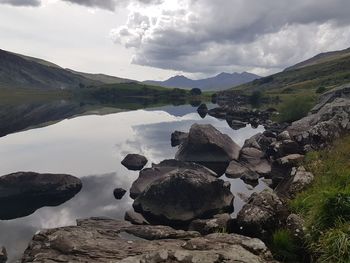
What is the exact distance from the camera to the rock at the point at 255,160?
144ft

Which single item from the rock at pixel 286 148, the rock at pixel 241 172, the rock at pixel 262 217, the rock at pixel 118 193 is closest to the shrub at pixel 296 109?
the rock at pixel 286 148

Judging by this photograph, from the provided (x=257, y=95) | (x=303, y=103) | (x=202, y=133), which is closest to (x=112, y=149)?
(x=202, y=133)

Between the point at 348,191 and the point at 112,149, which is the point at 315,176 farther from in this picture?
the point at 112,149

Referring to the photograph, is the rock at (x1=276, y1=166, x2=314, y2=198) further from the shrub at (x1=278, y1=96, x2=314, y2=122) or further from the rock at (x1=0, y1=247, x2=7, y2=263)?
the shrub at (x1=278, y1=96, x2=314, y2=122)

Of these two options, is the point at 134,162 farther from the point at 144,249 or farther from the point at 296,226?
the point at 296,226

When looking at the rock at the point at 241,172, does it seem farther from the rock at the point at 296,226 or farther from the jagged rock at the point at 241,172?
the rock at the point at 296,226

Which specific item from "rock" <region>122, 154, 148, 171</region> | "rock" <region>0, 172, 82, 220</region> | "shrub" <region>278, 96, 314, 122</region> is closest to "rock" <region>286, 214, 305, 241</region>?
"rock" <region>0, 172, 82, 220</region>

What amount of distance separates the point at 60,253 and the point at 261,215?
9.59 metres

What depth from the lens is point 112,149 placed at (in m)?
62.0

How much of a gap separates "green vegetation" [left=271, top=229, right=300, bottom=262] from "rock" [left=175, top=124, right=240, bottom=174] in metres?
32.6

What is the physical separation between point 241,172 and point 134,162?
13.3 m

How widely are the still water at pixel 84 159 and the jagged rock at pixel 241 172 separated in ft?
3.87

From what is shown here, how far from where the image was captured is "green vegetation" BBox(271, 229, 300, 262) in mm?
16427

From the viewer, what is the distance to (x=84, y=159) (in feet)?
174
